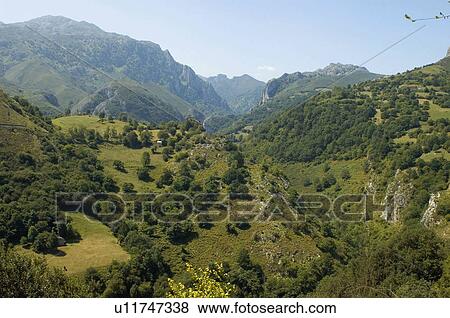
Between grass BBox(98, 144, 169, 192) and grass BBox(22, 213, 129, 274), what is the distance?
1949 centimetres

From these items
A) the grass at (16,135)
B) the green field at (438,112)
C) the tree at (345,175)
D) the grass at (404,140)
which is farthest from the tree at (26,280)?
the green field at (438,112)

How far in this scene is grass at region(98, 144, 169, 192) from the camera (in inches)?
3986

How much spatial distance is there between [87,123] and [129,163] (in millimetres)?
39334

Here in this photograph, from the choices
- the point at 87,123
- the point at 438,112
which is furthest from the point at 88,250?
the point at 438,112

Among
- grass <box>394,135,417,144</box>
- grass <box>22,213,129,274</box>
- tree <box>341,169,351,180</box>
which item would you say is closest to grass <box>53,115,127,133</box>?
grass <box>22,213,129,274</box>

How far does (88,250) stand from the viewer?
69.8 m

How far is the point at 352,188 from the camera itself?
4973 inches

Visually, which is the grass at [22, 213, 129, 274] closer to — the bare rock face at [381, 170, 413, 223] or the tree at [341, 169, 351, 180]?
the bare rock face at [381, 170, 413, 223]

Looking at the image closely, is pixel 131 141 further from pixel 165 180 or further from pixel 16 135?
pixel 16 135

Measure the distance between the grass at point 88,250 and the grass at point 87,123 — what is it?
6143 cm

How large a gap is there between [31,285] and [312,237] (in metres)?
61.0

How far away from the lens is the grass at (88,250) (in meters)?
65.1

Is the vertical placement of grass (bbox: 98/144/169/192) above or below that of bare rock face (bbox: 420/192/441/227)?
above
